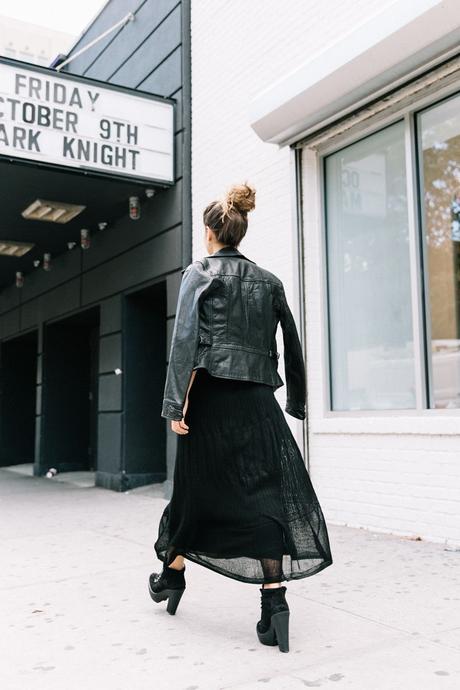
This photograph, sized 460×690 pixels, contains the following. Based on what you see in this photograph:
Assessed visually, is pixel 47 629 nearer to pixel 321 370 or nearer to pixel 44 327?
pixel 321 370

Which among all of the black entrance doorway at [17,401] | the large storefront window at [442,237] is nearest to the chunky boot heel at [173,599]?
the large storefront window at [442,237]

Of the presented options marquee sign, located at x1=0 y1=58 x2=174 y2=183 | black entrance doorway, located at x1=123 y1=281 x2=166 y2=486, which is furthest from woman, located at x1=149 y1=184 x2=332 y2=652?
black entrance doorway, located at x1=123 y1=281 x2=166 y2=486

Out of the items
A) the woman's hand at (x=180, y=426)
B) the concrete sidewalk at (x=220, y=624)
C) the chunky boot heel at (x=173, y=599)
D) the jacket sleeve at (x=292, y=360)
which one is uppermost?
the jacket sleeve at (x=292, y=360)

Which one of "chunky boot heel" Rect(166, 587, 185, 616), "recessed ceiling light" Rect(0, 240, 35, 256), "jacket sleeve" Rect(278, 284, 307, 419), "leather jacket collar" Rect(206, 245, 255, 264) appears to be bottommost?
"chunky boot heel" Rect(166, 587, 185, 616)

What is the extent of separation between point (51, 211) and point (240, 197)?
675cm

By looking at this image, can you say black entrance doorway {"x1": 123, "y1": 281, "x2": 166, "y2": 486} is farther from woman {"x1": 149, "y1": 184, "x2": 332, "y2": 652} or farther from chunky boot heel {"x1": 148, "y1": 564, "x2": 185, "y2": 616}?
woman {"x1": 149, "y1": 184, "x2": 332, "y2": 652}

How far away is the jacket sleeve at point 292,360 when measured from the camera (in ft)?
10.8

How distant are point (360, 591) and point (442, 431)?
156cm

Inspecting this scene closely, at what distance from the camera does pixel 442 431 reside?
495cm

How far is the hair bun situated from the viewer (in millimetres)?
3191

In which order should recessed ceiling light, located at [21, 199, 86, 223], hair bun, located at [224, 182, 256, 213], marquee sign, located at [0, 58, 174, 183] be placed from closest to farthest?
hair bun, located at [224, 182, 256, 213]
marquee sign, located at [0, 58, 174, 183]
recessed ceiling light, located at [21, 199, 86, 223]

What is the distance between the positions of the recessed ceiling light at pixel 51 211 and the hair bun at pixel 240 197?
6.33m

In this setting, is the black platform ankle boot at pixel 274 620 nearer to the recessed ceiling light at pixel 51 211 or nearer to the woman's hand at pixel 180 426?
the woman's hand at pixel 180 426

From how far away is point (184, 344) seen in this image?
3059 mm
